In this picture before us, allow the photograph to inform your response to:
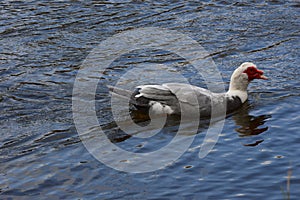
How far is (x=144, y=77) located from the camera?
12.1 metres

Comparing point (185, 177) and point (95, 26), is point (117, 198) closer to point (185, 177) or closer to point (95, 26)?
point (185, 177)

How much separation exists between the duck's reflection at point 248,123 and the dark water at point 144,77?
0.02 metres

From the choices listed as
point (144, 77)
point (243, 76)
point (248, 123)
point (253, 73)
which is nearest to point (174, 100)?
point (248, 123)

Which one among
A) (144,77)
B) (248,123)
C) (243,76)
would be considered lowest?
(248,123)

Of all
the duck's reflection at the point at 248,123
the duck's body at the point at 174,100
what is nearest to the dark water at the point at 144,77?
the duck's reflection at the point at 248,123

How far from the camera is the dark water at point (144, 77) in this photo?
8.02 m

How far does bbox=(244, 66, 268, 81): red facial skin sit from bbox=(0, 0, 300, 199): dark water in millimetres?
345

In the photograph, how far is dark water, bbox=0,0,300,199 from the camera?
316 inches

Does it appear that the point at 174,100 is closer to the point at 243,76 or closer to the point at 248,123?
the point at 248,123

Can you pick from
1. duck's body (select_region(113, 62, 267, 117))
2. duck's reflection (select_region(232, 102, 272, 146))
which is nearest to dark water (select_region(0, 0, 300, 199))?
duck's reflection (select_region(232, 102, 272, 146))

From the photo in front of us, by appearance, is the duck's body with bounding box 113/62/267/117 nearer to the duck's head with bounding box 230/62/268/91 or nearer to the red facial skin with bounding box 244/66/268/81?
the duck's head with bounding box 230/62/268/91

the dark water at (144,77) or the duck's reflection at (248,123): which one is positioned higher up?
the dark water at (144,77)

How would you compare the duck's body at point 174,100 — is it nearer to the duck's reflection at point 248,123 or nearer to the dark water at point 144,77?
the duck's reflection at point 248,123

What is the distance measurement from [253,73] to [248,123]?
3.88ft
